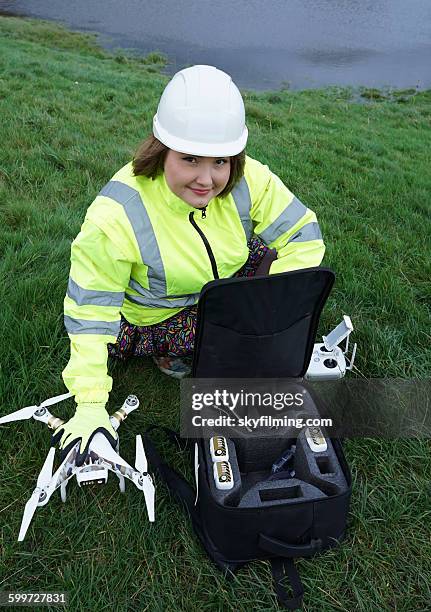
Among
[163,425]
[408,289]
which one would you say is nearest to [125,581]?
[163,425]

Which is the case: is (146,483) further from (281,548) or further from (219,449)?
(281,548)

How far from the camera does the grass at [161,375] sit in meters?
1.94

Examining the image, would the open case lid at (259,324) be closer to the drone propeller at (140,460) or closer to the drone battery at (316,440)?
the drone battery at (316,440)

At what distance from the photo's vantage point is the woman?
5.98 feet

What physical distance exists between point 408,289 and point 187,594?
7.66ft

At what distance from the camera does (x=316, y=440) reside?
216 cm

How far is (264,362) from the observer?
2238 millimetres

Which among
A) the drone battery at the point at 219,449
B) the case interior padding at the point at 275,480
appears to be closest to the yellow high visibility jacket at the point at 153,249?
the drone battery at the point at 219,449

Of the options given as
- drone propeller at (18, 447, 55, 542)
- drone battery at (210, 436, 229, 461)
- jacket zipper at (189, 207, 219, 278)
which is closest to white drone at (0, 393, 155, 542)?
drone propeller at (18, 447, 55, 542)

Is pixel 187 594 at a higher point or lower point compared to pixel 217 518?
lower

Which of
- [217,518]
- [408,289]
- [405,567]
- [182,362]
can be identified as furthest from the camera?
[408,289]

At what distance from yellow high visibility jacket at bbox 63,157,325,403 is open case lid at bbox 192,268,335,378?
312 millimetres

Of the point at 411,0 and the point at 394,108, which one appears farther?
the point at 411,0

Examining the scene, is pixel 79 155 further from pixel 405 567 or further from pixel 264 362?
pixel 405 567
